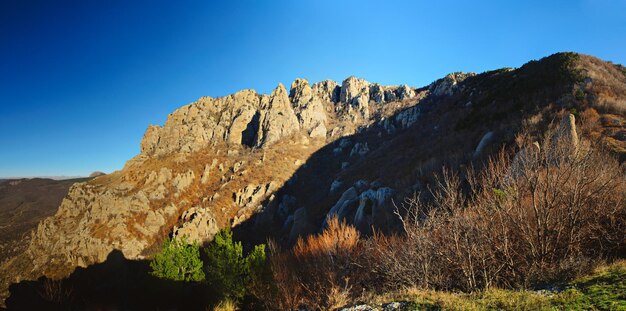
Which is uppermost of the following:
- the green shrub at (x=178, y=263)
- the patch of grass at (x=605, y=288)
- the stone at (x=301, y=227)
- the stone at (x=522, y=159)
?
the stone at (x=522, y=159)

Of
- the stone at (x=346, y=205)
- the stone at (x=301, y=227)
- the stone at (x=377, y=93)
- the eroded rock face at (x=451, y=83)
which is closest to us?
the stone at (x=346, y=205)

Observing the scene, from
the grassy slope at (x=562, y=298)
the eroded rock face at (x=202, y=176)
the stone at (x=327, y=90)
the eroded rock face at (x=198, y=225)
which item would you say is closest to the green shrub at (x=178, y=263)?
the eroded rock face at (x=202, y=176)

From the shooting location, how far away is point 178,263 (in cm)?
3089

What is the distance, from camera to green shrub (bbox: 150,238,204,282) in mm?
30312

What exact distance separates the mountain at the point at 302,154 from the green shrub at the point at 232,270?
16.5 metres

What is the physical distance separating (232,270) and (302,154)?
291 feet

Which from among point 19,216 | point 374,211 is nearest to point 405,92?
point 374,211

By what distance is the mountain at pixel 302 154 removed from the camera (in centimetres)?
3438

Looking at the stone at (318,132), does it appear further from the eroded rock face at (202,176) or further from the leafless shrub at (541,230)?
the leafless shrub at (541,230)

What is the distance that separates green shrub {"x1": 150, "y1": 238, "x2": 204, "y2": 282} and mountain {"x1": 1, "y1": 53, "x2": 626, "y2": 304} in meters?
21.4

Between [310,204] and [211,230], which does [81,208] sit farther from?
[310,204]

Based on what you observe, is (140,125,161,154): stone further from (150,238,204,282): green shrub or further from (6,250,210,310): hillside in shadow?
(150,238,204,282): green shrub

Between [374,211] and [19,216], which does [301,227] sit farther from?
[19,216]

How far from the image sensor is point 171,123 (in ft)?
366
